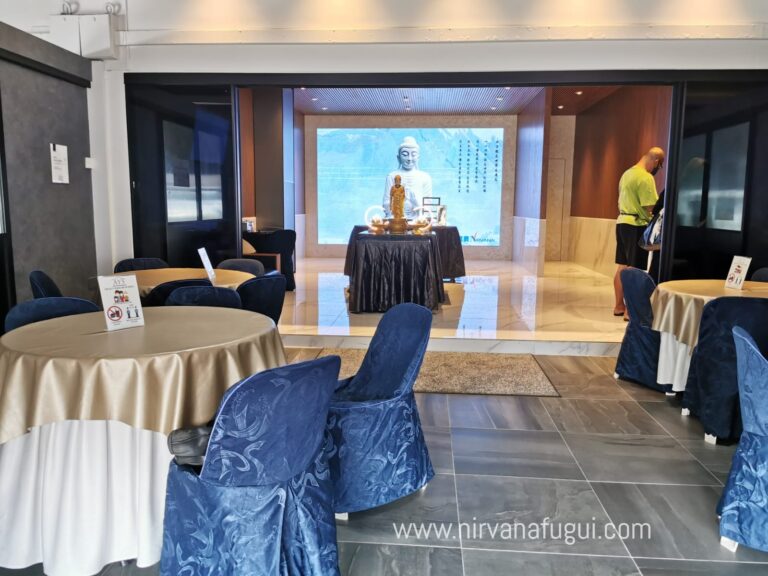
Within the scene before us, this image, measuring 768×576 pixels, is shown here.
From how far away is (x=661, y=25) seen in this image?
5504mm

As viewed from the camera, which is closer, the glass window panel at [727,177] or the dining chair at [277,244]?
the glass window panel at [727,177]

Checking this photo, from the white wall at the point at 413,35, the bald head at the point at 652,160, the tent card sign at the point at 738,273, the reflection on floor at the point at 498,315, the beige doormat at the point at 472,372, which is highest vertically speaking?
the white wall at the point at 413,35

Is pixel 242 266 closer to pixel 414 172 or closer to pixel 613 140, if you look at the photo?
pixel 613 140

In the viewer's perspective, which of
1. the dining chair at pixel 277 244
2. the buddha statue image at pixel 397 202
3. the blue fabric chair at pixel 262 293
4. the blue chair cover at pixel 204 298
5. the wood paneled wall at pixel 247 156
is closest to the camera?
the blue chair cover at pixel 204 298

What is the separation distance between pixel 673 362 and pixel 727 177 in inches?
98.4

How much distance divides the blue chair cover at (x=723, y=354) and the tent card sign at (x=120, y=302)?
300cm

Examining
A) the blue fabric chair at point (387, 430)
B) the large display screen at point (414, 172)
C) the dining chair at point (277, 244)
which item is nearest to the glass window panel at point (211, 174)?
the dining chair at point (277, 244)

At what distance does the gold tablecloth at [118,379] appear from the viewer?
207cm

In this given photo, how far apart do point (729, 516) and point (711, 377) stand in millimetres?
1196

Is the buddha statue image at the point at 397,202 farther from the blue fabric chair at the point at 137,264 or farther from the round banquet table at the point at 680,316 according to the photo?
the round banquet table at the point at 680,316

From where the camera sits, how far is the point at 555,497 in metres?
2.83

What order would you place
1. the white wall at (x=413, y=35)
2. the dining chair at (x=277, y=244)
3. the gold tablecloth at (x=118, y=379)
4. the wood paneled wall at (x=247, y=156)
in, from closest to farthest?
the gold tablecloth at (x=118, y=379) → the white wall at (x=413, y=35) → the dining chair at (x=277, y=244) → the wood paneled wall at (x=247, y=156)

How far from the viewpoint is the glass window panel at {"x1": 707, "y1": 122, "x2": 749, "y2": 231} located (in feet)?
18.4

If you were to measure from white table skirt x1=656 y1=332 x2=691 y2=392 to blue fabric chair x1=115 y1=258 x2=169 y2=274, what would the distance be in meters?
4.08
